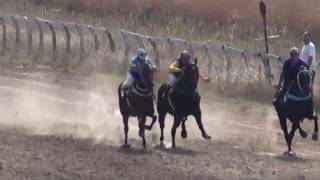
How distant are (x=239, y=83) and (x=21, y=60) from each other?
936 cm

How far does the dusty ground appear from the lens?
63.4 ft

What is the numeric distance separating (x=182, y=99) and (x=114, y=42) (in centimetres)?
1509

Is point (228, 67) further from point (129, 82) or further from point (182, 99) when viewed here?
point (129, 82)

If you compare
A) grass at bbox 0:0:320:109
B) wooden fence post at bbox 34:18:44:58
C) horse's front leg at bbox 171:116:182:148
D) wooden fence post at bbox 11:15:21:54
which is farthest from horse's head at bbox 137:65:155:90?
wooden fence post at bbox 11:15:21:54

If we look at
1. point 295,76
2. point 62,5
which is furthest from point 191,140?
point 62,5

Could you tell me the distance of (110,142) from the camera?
2352 centimetres

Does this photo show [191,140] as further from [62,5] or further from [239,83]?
[62,5]

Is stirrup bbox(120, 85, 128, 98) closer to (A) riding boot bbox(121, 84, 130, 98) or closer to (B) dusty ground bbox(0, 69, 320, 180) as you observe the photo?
(A) riding boot bbox(121, 84, 130, 98)

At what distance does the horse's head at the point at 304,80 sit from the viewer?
72.1ft

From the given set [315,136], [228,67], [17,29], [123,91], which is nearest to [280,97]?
[315,136]

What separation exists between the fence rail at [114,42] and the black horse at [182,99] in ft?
26.8

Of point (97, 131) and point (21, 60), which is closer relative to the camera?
point (97, 131)

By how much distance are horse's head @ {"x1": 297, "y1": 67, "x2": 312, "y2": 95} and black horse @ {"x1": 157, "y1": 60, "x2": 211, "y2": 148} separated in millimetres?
2059

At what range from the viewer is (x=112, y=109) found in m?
28.5
